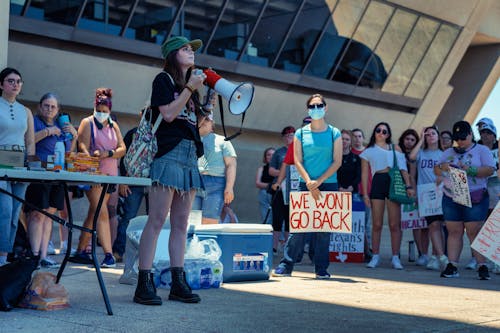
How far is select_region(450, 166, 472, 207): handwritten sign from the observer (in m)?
9.27

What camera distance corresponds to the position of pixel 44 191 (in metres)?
8.60

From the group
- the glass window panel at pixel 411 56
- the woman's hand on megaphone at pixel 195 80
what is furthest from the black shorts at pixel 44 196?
the glass window panel at pixel 411 56

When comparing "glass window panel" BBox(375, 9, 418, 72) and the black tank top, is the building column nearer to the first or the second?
the black tank top

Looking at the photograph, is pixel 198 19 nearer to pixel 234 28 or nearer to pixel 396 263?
Result: pixel 234 28

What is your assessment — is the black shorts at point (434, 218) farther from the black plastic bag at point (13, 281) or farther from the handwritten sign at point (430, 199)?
the black plastic bag at point (13, 281)

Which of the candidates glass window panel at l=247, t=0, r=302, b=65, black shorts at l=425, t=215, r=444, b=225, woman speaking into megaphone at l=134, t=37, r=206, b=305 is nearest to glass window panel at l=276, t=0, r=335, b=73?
glass window panel at l=247, t=0, r=302, b=65

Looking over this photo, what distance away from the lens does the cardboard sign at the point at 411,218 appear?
1109 centimetres

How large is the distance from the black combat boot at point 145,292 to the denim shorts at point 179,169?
66 cm

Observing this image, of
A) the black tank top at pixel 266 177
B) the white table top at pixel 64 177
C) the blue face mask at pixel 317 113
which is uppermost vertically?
the blue face mask at pixel 317 113

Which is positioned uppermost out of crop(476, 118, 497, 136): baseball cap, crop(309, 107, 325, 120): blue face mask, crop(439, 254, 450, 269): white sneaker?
crop(476, 118, 497, 136): baseball cap

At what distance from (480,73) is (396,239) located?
2039cm

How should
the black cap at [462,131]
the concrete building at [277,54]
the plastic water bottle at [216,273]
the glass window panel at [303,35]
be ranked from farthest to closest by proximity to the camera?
the glass window panel at [303,35]
the concrete building at [277,54]
the black cap at [462,131]
the plastic water bottle at [216,273]

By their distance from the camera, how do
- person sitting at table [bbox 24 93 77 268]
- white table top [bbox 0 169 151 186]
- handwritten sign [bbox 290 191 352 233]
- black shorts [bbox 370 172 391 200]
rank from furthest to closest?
black shorts [bbox 370 172 391 200] → handwritten sign [bbox 290 191 352 233] → person sitting at table [bbox 24 93 77 268] → white table top [bbox 0 169 151 186]

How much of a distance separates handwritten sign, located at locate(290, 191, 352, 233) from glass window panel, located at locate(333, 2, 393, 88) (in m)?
15.4
